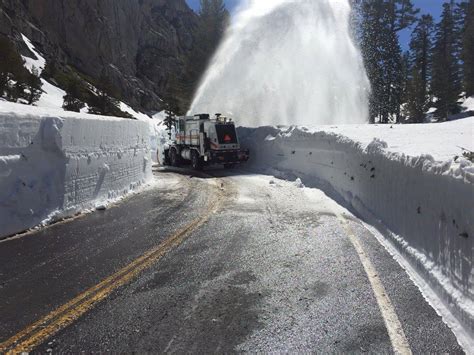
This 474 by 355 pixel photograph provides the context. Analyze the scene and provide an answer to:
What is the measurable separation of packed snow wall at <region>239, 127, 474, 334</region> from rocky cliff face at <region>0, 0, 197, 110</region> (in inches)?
1670

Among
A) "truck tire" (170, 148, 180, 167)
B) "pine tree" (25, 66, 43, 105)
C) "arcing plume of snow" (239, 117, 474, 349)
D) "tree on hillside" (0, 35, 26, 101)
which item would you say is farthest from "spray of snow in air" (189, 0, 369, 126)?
"arcing plume of snow" (239, 117, 474, 349)

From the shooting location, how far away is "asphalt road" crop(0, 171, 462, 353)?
12.4ft

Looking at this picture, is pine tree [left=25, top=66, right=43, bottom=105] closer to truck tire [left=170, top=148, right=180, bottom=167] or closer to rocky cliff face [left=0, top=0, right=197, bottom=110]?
truck tire [left=170, top=148, right=180, bottom=167]

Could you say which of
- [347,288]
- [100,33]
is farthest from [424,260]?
[100,33]

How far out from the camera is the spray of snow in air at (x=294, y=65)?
29797 millimetres

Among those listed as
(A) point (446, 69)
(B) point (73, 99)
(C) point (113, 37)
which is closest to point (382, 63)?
(A) point (446, 69)

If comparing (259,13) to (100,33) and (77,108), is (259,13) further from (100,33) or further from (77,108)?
(100,33)

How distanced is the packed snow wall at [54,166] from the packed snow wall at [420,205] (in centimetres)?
629

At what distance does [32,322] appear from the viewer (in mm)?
4027

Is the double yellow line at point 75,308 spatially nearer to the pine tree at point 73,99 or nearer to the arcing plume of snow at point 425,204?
the arcing plume of snow at point 425,204

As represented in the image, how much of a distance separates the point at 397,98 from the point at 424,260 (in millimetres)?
52280

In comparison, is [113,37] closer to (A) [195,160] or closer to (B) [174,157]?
(B) [174,157]

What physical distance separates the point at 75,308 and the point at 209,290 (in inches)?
57.5

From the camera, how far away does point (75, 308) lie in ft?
14.2
